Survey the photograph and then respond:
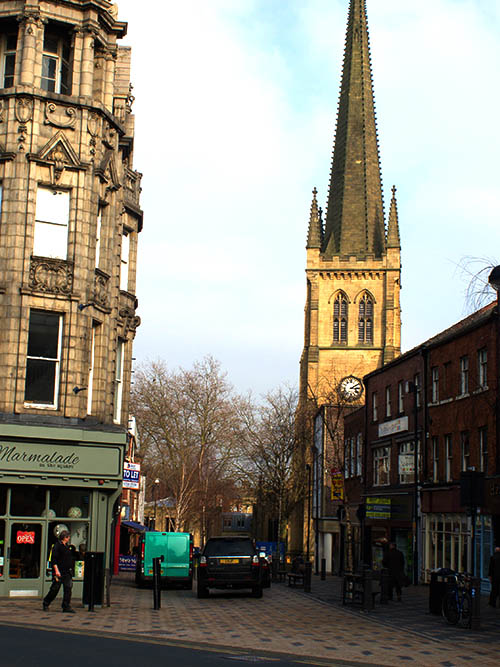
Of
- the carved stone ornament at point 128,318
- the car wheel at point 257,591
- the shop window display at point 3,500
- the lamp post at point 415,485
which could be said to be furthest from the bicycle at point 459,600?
the lamp post at point 415,485

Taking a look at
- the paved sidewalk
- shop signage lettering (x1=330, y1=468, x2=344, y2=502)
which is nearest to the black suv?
the paved sidewalk

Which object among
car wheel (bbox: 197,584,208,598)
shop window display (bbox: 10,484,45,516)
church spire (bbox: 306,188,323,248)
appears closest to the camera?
shop window display (bbox: 10,484,45,516)

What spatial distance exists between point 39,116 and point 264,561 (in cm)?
1576

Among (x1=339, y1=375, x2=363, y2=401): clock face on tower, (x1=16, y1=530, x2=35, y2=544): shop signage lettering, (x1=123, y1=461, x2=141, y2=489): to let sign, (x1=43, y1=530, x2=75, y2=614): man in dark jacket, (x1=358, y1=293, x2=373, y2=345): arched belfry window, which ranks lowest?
(x1=43, y1=530, x2=75, y2=614): man in dark jacket

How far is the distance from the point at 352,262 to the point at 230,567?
260 ft

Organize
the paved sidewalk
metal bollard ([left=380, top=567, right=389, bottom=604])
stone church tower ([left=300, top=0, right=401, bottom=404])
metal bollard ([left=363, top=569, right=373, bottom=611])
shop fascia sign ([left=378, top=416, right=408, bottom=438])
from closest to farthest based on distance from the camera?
the paved sidewalk
metal bollard ([left=363, top=569, right=373, bottom=611])
metal bollard ([left=380, top=567, right=389, bottom=604])
shop fascia sign ([left=378, top=416, right=408, bottom=438])
stone church tower ([left=300, top=0, right=401, bottom=404])

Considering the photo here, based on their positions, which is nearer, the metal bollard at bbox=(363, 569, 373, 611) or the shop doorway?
the shop doorway

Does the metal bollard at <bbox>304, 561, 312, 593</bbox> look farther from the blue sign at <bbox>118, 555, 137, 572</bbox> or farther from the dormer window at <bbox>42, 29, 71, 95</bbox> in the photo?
the dormer window at <bbox>42, 29, 71, 95</bbox>

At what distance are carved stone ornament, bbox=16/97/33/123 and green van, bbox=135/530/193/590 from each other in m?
13.7

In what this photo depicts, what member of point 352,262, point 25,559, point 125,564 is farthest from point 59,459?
point 352,262

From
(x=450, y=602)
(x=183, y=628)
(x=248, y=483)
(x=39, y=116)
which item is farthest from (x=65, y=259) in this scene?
(x=248, y=483)

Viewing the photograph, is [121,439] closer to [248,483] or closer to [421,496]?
[421,496]

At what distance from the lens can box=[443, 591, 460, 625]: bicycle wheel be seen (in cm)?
1906

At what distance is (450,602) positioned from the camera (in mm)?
19297
